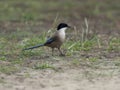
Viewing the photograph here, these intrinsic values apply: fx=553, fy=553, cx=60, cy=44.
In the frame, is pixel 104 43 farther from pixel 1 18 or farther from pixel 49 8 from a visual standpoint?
pixel 49 8

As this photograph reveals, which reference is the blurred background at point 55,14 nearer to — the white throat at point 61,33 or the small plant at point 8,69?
the white throat at point 61,33

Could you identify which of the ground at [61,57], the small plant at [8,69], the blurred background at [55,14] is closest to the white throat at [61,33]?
the ground at [61,57]

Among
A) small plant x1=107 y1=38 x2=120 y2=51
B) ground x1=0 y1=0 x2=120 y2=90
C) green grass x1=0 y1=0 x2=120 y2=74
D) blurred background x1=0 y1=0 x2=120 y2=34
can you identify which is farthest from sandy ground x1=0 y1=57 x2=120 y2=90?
blurred background x1=0 y1=0 x2=120 y2=34

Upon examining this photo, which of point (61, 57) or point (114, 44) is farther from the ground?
point (114, 44)

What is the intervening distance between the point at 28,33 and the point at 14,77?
17.7ft

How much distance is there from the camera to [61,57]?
36.8ft

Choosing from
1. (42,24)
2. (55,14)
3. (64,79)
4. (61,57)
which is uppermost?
(55,14)

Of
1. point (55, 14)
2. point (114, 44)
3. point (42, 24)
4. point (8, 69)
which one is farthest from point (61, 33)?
point (55, 14)

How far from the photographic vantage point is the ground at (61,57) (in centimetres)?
908

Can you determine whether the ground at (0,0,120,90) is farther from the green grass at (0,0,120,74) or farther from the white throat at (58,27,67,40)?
the white throat at (58,27,67,40)

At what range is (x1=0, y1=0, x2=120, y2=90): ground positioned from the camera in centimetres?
908

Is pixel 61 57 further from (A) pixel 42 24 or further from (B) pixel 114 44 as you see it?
(A) pixel 42 24

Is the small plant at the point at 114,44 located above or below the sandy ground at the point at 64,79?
above

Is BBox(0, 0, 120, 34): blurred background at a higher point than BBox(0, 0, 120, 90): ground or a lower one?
higher
